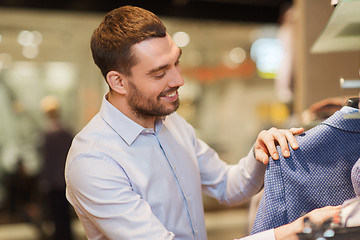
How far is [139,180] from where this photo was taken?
138 cm

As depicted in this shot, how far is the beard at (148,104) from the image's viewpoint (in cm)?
142

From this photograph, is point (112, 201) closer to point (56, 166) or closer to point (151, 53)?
point (151, 53)

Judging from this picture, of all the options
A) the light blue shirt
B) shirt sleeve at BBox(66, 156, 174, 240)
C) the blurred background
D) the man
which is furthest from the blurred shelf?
the blurred background

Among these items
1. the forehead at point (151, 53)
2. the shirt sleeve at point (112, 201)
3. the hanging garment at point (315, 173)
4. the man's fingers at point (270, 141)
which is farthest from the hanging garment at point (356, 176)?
the forehead at point (151, 53)

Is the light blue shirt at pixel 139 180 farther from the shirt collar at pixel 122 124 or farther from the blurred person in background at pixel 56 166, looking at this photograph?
the blurred person in background at pixel 56 166

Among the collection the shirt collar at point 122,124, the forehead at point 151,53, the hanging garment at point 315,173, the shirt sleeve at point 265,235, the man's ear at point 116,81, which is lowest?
the shirt sleeve at point 265,235

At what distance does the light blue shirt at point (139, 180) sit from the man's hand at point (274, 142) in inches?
6.1

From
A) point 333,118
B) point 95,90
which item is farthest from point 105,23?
point 95,90

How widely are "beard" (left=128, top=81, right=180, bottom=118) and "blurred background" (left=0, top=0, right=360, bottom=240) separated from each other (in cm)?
350

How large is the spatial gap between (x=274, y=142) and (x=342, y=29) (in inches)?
14.9

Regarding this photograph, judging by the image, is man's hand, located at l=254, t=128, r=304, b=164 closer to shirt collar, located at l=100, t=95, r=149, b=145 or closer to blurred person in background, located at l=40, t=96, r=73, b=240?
shirt collar, located at l=100, t=95, r=149, b=145

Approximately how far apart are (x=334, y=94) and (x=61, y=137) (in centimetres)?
345

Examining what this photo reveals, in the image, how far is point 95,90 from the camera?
6410mm

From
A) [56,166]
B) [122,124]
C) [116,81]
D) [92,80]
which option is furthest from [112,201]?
[92,80]
